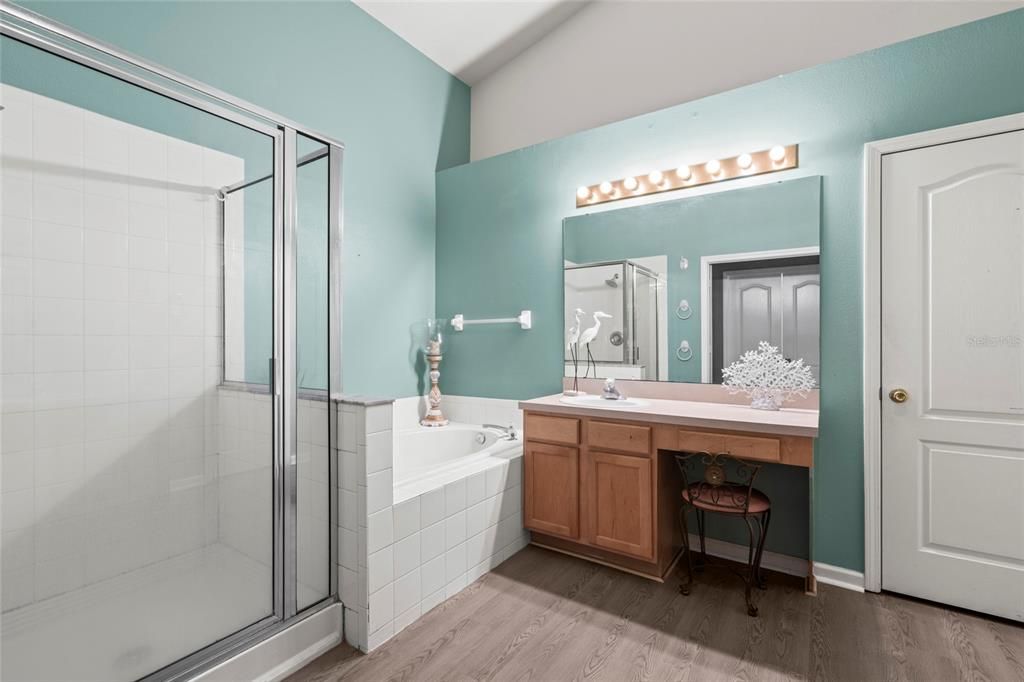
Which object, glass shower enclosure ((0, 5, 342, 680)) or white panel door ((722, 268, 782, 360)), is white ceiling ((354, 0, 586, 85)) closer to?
glass shower enclosure ((0, 5, 342, 680))

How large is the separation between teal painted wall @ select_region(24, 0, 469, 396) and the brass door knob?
275 centimetres

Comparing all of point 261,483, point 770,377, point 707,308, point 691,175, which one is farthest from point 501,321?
point 261,483

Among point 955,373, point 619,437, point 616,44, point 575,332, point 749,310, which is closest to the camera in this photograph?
point 955,373

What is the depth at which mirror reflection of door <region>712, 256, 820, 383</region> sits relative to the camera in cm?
231

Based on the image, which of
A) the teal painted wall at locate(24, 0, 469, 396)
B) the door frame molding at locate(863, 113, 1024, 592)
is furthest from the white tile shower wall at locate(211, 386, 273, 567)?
the door frame molding at locate(863, 113, 1024, 592)

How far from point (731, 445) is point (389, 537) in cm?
147

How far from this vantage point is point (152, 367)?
63.1 inches

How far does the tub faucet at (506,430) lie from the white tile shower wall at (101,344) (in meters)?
1.66

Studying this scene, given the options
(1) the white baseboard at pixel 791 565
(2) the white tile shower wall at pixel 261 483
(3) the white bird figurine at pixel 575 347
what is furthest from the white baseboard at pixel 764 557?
(2) the white tile shower wall at pixel 261 483

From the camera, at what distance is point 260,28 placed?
2535 mm

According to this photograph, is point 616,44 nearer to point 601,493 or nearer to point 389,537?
point 601,493

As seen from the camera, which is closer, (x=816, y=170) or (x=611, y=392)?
(x=816, y=170)

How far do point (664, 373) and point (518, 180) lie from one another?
165 cm

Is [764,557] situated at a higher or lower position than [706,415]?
lower
